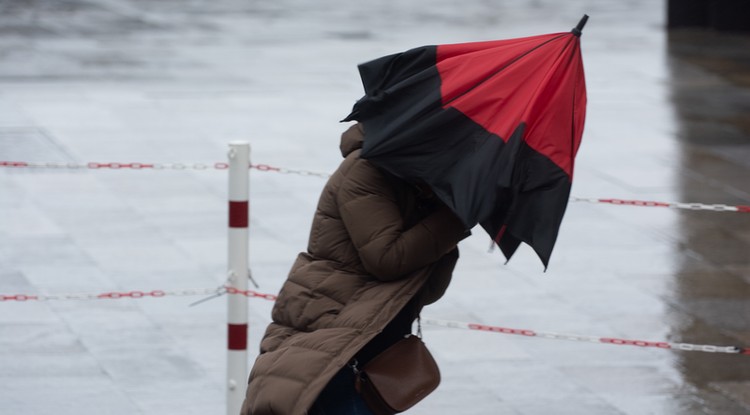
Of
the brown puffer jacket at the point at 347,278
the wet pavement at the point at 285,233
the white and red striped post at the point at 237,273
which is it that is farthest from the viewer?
the wet pavement at the point at 285,233

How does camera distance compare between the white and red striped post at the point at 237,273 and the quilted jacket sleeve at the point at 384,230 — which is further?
the white and red striped post at the point at 237,273

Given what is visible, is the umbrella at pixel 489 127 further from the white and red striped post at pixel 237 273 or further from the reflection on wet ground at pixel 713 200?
the reflection on wet ground at pixel 713 200

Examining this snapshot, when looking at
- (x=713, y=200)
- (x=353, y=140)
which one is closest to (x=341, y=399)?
(x=353, y=140)

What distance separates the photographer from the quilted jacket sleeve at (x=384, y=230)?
4320 millimetres

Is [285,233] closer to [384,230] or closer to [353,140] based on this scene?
[353,140]

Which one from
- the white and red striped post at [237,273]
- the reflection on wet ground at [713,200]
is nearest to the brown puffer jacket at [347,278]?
the white and red striped post at [237,273]

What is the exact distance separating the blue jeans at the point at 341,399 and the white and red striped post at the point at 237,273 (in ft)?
5.70

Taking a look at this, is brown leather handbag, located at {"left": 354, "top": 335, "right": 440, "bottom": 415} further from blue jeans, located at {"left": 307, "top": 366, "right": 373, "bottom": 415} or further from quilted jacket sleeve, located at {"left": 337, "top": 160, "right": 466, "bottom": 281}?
quilted jacket sleeve, located at {"left": 337, "top": 160, "right": 466, "bottom": 281}

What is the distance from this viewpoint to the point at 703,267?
933 centimetres

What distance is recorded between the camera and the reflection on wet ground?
7594 mm

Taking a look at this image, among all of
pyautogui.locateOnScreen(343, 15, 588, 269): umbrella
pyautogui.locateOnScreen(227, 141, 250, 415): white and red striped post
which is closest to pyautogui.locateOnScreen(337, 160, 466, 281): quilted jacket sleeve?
pyautogui.locateOnScreen(343, 15, 588, 269): umbrella

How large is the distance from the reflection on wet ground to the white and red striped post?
246 centimetres

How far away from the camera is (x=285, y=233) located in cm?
985

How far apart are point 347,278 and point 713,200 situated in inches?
285
